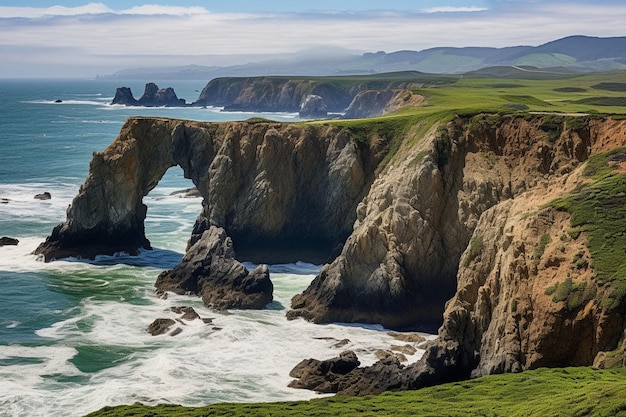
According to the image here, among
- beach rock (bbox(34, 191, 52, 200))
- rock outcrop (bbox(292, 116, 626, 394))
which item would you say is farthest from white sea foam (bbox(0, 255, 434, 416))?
beach rock (bbox(34, 191, 52, 200))

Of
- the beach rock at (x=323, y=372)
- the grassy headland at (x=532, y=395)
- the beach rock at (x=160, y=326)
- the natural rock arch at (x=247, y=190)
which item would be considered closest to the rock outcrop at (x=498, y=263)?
the beach rock at (x=323, y=372)

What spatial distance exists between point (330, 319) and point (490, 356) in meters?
16.5

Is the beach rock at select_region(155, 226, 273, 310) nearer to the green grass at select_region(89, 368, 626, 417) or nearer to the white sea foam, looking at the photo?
the white sea foam

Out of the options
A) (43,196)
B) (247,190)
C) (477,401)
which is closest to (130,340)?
(247,190)

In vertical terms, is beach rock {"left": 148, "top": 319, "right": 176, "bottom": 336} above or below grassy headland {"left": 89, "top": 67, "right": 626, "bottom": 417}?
below

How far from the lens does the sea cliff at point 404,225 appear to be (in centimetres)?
4141

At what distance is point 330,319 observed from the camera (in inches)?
2224

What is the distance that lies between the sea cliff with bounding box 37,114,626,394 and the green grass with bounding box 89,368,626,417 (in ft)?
10.4

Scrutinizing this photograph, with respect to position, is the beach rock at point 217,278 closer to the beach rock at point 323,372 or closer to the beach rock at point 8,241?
the beach rock at point 323,372

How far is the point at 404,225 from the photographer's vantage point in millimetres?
58312

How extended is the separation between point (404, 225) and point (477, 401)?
24458 millimetres

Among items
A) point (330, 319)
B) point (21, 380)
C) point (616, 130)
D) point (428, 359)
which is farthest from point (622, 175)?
point (21, 380)

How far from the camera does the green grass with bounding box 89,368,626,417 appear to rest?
31.0 metres

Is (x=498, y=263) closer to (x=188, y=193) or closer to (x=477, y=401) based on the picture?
(x=477, y=401)
